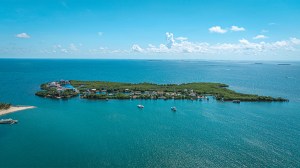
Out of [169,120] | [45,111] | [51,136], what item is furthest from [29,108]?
[169,120]

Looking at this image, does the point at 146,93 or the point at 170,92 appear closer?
the point at 146,93

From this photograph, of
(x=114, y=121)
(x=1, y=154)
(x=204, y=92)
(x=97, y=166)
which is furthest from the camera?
(x=204, y=92)

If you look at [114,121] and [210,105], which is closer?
[114,121]

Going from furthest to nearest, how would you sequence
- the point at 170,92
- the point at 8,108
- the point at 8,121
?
the point at 170,92 → the point at 8,108 → the point at 8,121

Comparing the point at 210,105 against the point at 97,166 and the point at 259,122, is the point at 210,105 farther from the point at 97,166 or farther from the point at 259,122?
the point at 97,166

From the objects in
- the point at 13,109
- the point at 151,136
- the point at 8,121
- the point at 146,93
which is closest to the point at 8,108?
the point at 13,109

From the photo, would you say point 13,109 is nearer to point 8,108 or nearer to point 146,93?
point 8,108

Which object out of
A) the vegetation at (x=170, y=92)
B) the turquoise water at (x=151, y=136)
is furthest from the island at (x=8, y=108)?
the vegetation at (x=170, y=92)

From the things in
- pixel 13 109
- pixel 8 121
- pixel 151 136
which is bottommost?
pixel 151 136

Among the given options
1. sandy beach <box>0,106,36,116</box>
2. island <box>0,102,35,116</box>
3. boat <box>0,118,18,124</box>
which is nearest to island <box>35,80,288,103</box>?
sandy beach <box>0,106,36,116</box>

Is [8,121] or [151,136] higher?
[8,121]

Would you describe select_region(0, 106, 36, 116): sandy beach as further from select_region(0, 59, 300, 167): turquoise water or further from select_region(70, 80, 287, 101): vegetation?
select_region(70, 80, 287, 101): vegetation
